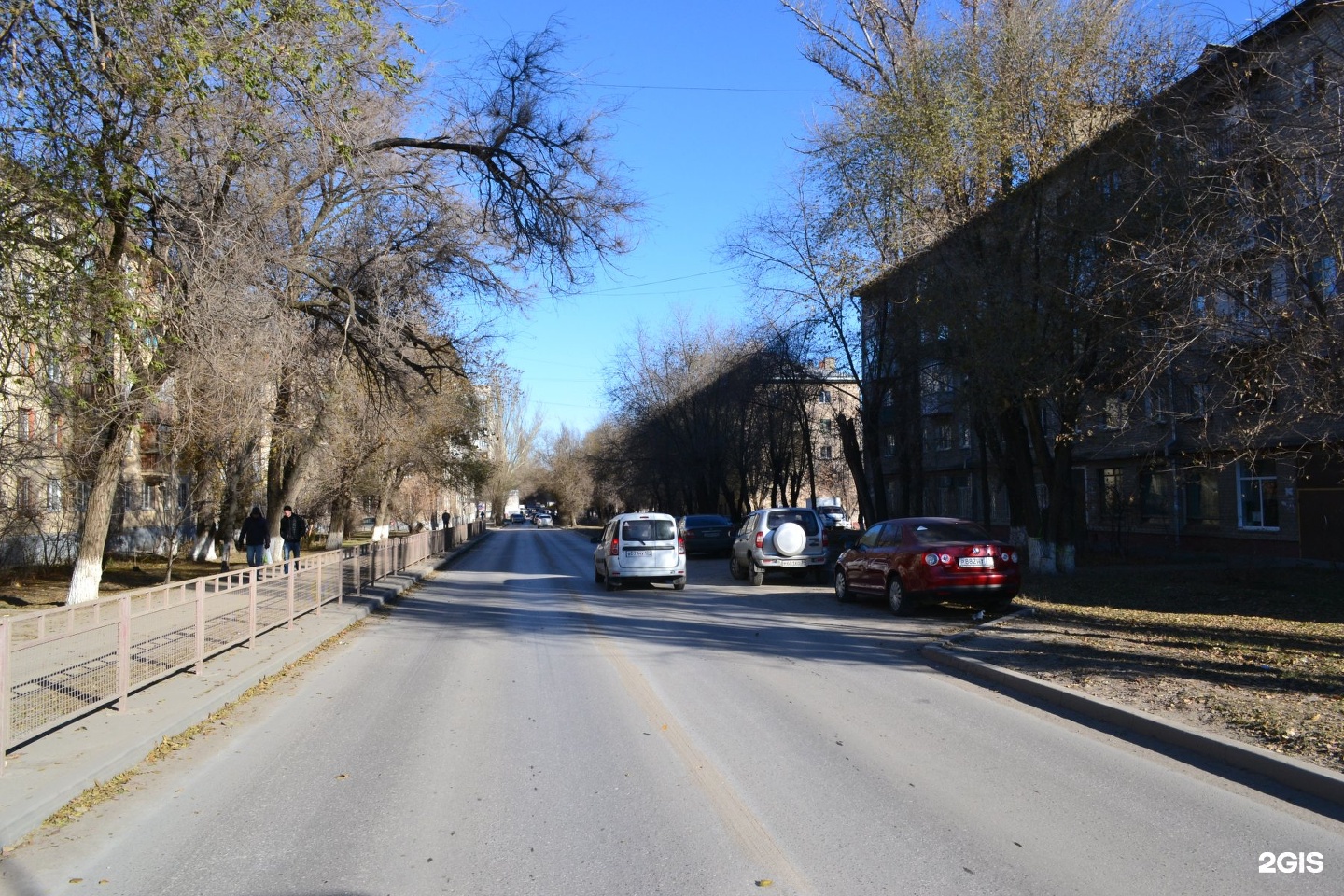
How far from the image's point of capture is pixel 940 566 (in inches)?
578

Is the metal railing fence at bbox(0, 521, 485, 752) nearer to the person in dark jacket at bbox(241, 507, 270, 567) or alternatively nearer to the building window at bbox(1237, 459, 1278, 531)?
the person in dark jacket at bbox(241, 507, 270, 567)

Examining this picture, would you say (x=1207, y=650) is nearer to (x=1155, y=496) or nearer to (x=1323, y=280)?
(x=1323, y=280)

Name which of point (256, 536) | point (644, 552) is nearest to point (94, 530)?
point (256, 536)

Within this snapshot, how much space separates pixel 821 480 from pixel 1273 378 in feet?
157

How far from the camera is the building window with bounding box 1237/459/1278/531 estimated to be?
2527cm

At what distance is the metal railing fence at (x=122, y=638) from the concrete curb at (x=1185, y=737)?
782 centimetres

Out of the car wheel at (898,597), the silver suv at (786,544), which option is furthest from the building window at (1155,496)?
the car wheel at (898,597)

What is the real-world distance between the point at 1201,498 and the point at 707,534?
15.9 meters

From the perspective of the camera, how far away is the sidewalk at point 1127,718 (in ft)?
19.3

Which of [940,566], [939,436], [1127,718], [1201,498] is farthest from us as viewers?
[939,436]

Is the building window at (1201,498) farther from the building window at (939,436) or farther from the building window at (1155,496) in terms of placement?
the building window at (939,436)

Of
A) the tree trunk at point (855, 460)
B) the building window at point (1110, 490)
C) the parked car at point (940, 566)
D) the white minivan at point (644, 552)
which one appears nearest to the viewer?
the parked car at point (940, 566)

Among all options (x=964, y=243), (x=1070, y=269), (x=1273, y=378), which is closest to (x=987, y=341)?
(x=1070, y=269)

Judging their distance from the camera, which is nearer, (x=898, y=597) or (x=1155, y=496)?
(x=898, y=597)
